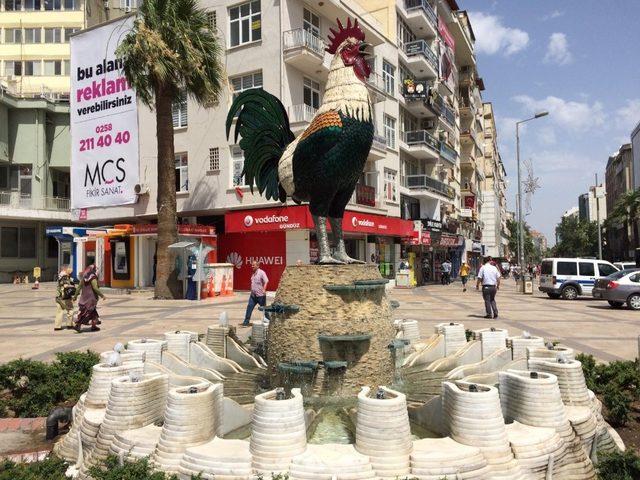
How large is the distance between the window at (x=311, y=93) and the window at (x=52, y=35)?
2573 cm

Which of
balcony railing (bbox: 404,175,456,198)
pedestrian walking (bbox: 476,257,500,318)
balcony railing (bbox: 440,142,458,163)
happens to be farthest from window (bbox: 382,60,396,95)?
pedestrian walking (bbox: 476,257,500,318)

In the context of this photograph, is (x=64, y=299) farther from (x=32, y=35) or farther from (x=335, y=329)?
(x=32, y=35)

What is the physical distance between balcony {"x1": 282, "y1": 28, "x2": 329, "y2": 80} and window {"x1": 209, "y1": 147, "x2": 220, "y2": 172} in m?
6.02

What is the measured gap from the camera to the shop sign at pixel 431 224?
34719 millimetres

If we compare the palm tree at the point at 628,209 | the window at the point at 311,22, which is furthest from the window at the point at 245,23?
the palm tree at the point at 628,209

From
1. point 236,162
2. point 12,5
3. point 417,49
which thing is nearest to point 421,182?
point 417,49

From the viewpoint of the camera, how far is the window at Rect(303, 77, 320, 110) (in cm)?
2548

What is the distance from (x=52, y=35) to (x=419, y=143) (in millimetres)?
30472

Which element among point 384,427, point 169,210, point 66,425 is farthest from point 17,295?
point 384,427

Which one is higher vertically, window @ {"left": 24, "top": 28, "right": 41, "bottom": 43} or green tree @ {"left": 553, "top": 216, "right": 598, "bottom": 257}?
window @ {"left": 24, "top": 28, "right": 41, "bottom": 43}

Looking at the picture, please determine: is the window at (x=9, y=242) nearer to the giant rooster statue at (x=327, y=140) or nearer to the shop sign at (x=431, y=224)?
the shop sign at (x=431, y=224)

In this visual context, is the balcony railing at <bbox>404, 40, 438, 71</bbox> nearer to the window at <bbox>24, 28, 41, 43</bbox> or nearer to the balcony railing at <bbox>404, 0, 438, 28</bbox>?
the balcony railing at <bbox>404, 0, 438, 28</bbox>

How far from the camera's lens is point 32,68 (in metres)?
40.0

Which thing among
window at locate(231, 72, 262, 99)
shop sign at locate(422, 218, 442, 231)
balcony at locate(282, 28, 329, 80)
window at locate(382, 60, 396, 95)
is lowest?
shop sign at locate(422, 218, 442, 231)
